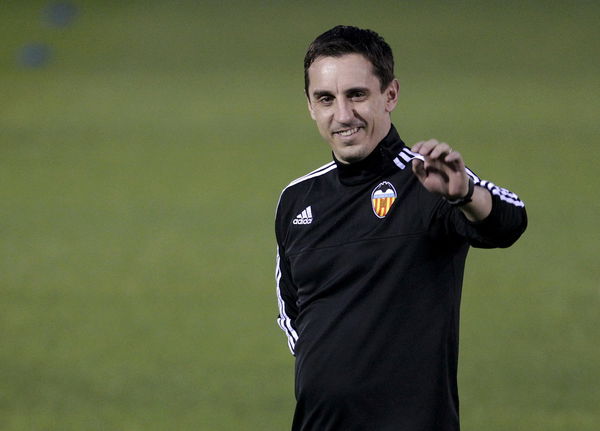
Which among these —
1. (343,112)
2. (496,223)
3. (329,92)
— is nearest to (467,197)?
(496,223)

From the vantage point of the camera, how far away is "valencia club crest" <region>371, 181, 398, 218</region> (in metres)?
3.25

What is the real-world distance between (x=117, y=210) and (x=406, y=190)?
9.17 meters

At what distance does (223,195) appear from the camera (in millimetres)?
12625

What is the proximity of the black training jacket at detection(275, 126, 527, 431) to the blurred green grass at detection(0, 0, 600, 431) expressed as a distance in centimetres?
368

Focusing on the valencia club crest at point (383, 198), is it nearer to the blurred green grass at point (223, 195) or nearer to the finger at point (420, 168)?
the finger at point (420, 168)

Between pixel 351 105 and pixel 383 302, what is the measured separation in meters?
0.59

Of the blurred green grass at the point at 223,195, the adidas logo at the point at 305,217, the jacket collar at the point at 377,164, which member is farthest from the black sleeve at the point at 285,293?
the blurred green grass at the point at 223,195

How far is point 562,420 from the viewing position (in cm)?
681

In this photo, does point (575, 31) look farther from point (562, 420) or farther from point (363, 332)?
point (363, 332)

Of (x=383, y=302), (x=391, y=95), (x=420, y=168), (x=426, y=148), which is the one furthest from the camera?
(x=391, y=95)

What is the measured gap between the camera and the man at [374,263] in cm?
311

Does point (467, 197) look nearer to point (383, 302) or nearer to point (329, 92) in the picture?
point (383, 302)

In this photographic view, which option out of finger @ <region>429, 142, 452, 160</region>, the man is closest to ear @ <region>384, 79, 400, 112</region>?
the man

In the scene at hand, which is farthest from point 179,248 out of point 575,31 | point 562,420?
point 575,31
